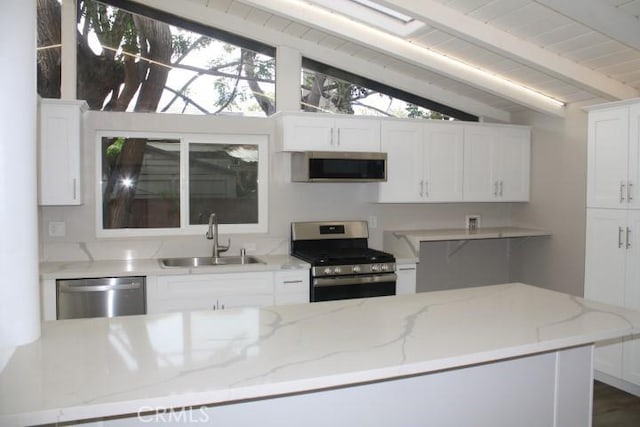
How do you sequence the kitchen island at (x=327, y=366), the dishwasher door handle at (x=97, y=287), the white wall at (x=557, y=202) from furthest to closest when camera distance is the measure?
the white wall at (x=557, y=202) → the dishwasher door handle at (x=97, y=287) → the kitchen island at (x=327, y=366)

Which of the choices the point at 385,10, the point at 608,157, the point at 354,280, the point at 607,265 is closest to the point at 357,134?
the point at 385,10

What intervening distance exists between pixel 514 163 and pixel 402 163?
1.26 meters

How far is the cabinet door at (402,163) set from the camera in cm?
447

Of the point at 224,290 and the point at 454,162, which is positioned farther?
the point at 454,162

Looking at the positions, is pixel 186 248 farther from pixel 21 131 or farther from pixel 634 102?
pixel 634 102

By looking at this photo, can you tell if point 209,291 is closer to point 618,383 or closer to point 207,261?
point 207,261

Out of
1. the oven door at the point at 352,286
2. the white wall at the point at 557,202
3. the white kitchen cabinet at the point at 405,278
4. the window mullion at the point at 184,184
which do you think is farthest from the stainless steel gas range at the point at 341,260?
the white wall at the point at 557,202

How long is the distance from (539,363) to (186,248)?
296 centimetres

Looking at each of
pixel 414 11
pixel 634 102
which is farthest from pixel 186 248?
pixel 634 102

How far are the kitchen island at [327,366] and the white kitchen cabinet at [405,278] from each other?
1802 millimetres

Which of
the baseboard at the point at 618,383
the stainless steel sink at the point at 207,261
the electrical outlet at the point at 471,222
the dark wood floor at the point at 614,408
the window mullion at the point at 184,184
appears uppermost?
the window mullion at the point at 184,184

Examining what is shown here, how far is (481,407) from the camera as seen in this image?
2037 mm

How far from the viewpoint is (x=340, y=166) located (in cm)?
419

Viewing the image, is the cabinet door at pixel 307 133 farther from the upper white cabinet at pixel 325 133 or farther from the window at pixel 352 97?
the window at pixel 352 97
